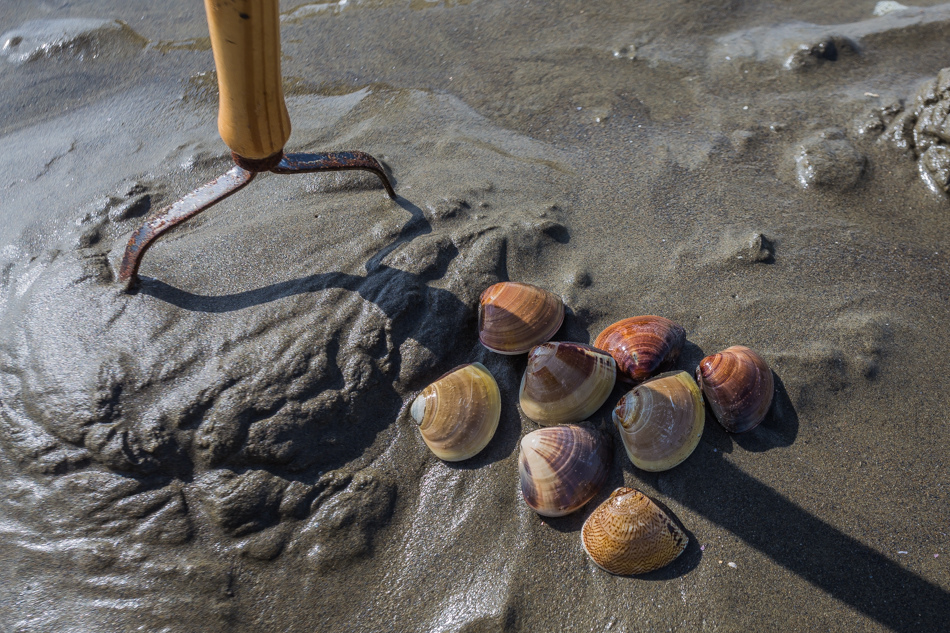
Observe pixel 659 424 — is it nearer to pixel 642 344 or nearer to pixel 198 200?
pixel 642 344

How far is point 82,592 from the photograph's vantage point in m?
1.86

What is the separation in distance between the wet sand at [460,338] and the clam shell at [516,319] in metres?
0.12

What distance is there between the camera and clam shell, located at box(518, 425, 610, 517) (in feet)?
6.27

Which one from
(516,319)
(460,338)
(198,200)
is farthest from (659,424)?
(198,200)

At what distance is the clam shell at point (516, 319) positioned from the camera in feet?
7.25

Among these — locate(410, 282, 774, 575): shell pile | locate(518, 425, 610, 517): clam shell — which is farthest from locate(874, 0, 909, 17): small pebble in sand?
locate(518, 425, 610, 517): clam shell

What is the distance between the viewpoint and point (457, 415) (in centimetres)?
204

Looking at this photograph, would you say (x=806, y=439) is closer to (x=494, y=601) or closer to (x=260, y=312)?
(x=494, y=601)

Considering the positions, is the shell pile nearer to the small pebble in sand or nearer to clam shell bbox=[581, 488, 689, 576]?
clam shell bbox=[581, 488, 689, 576]

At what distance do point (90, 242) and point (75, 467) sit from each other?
48.7 inches

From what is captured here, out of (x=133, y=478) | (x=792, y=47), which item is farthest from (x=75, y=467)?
(x=792, y=47)

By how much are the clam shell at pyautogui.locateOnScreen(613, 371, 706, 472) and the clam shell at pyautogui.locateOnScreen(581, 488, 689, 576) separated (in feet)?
0.56

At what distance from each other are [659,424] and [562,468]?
0.37m

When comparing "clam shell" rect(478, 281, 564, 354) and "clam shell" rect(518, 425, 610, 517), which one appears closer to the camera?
"clam shell" rect(518, 425, 610, 517)
